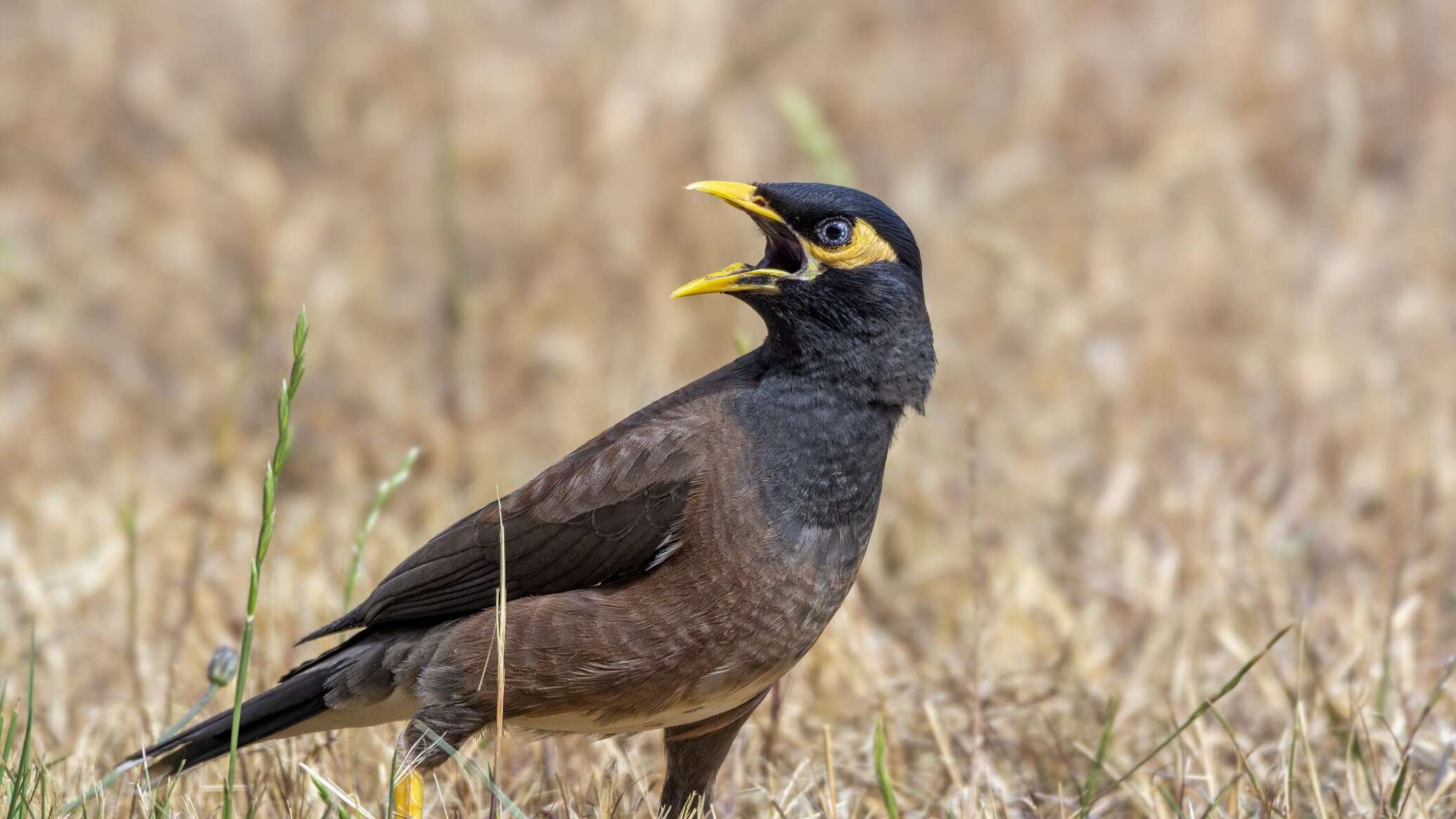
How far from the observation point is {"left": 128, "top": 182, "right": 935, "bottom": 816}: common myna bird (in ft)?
10.9

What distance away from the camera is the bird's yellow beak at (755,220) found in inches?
134

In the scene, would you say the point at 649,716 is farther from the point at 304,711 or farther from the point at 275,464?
the point at 275,464

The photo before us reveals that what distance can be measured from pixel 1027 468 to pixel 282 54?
5.48 meters

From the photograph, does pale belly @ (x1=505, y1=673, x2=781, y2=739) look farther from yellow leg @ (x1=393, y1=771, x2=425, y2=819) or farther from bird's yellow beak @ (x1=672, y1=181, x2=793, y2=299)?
bird's yellow beak @ (x1=672, y1=181, x2=793, y2=299)

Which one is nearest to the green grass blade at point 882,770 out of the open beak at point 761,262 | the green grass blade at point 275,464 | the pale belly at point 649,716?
the pale belly at point 649,716

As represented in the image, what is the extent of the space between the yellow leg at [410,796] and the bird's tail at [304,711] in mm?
231

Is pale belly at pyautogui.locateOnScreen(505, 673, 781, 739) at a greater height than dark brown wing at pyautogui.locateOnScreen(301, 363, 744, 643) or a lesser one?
lesser

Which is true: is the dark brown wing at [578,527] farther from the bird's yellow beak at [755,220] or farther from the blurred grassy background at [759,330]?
the blurred grassy background at [759,330]

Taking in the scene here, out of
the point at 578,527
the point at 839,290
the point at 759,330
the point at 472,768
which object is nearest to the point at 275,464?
the point at 472,768

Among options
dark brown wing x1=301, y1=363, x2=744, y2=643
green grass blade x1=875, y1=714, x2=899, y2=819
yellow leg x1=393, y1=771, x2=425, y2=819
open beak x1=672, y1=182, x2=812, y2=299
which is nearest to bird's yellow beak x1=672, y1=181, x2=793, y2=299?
open beak x1=672, y1=182, x2=812, y2=299

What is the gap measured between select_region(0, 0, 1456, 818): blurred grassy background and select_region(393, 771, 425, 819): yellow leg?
218mm

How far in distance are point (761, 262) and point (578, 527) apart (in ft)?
2.37

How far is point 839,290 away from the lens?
11.5 ft

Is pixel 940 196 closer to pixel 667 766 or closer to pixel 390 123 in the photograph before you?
pixel 390 123
